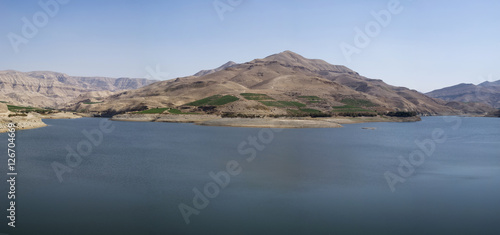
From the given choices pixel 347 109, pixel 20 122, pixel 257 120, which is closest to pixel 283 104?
pixel 347 109

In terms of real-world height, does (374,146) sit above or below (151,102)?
below

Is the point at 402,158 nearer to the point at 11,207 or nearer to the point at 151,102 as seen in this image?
the point at 11,207

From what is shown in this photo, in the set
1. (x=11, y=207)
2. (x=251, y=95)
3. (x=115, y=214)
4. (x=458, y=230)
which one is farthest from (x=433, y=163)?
(x=251, y=95)

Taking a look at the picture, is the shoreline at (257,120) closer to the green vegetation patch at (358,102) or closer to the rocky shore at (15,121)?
the green vegetation patch at (358,102)

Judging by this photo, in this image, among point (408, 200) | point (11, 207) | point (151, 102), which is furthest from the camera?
point (151, 102)

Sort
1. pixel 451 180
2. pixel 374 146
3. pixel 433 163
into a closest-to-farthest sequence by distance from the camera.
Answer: pixel 451 180
pixel 433 163
pixel 374 146

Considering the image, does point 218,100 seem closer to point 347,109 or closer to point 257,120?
point 257,120

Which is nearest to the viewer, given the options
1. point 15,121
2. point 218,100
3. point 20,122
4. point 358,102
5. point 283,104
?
point 15,121

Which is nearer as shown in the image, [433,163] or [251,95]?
[433,163]

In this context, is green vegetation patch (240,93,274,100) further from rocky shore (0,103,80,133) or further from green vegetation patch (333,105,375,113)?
rocky shore (0,103,80,133)
